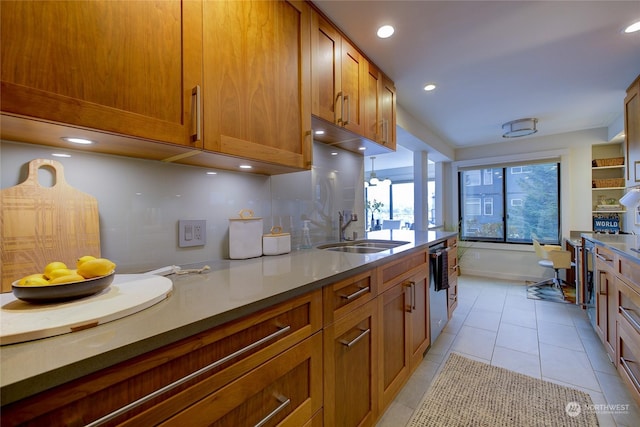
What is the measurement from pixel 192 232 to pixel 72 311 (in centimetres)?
68

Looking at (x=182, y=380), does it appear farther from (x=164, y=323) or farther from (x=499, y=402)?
(x=499, y=402)

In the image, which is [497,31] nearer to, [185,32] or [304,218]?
[304,218]

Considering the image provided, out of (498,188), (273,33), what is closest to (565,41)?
(273,33)

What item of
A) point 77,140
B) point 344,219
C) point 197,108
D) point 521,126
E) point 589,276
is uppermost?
point 521,126

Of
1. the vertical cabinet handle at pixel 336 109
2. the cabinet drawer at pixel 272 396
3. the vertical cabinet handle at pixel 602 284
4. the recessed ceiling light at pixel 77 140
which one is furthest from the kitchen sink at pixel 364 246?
the vertical cabinet handle at pixel 602 284

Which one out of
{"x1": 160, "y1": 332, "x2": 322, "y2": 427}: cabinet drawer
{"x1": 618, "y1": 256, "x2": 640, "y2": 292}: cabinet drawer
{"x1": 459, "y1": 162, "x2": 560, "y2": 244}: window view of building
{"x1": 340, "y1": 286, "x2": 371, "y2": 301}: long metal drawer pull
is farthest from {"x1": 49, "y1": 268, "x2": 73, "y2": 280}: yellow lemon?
{"x1": 459, "y1": 162, "x2": 560, "y2": 244}: window view of building

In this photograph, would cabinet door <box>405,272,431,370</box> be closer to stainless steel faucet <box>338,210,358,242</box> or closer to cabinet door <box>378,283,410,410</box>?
cabinet door <box>378,283,410,410</box>

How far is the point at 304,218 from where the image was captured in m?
1.88

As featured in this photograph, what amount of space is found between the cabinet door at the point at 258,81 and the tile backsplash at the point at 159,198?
336 millimetres

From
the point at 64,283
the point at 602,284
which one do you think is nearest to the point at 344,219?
the point at 64,283

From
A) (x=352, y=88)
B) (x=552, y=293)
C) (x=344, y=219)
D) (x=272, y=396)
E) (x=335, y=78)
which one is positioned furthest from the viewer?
(x=552, y=293)

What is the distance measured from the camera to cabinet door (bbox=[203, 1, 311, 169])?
1023mm

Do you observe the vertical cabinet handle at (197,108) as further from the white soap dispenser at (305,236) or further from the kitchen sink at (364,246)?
the kitchen sink at (364,246)

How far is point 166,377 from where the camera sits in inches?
22.5
